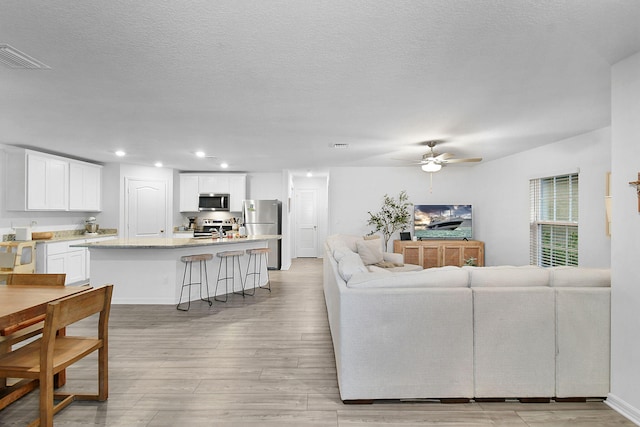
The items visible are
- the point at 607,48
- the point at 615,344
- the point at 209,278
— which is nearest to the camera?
the point at 607,48

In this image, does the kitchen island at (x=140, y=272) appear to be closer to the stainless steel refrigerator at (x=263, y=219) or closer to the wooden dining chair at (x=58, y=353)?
the wooden dining chair at (x=58, y=353)

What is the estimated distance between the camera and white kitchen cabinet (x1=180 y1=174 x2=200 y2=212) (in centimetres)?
824

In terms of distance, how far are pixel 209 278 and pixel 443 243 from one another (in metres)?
4.66

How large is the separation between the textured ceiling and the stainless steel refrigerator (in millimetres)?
3423

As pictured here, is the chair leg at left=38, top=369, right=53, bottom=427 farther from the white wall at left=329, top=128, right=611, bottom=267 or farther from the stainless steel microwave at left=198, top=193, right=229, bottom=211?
the stainless steel microwave at left=198, top=193, right=229, bottom=211

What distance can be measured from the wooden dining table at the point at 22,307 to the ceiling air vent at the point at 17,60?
1660mm

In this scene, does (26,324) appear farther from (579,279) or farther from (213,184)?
(213,184)

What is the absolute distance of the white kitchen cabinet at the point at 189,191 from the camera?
324 inches

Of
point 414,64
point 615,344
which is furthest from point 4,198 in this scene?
point 615,344

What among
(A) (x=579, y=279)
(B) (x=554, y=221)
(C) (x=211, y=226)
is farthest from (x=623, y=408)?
(C) (x=211, y=226)

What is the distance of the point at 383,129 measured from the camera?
427 cm

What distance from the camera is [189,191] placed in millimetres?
8250

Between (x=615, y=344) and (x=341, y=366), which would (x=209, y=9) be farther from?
(x=615, y=344)

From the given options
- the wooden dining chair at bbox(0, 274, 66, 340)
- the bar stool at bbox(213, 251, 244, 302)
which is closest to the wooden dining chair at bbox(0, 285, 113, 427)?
the wooden dining chair at bbox(0, 274, 66, 340)
